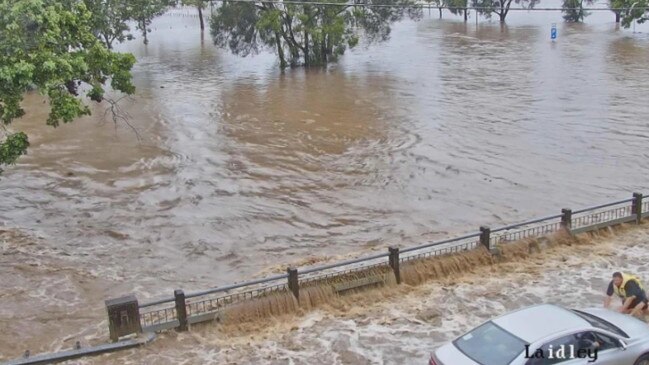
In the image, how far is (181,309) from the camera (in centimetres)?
1090

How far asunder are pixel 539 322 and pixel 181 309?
5.84 metres

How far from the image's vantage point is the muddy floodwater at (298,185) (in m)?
12.0

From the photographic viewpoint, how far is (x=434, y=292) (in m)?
12.3

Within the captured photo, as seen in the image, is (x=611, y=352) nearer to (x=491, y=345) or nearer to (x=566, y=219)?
(x=491, y=345)

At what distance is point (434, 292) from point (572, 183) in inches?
380

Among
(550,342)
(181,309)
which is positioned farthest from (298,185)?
(550,342)

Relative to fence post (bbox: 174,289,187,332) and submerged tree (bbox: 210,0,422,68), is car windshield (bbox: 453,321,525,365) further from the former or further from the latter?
submerged tree (bbox: 210,0,422,68)

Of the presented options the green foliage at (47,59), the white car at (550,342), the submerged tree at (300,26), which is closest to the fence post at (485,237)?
the white car at (550,342)

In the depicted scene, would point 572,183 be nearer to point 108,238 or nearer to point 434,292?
point 434,292

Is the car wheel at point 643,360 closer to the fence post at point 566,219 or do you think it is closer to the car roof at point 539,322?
the car roof at point 539,322

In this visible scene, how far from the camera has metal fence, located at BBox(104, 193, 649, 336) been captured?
11102mm

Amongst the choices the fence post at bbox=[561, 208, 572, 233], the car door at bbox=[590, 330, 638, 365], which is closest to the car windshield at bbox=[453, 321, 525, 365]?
the car door at bbox=[590, 330, 638, 365]

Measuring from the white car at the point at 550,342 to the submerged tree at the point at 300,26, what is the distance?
35.5m

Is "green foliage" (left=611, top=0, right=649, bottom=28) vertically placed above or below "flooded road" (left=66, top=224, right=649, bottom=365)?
above
